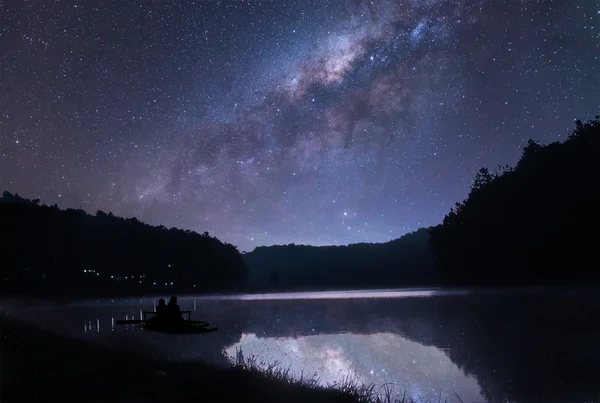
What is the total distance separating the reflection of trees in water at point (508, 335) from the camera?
16953mm

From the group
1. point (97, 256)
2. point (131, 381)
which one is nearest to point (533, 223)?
point (131, 381)

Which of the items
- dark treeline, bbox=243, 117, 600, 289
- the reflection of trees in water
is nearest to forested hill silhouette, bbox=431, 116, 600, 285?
dark treeline, bbox=243, 117, 600, 289

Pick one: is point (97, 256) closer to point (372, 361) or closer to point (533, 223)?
point (533, 223)

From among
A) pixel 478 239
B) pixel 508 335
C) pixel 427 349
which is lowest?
pixel 508 335

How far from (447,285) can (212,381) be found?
8669cm

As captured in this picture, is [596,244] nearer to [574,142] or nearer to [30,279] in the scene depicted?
[574,142]

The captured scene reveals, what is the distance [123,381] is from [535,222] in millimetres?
66034

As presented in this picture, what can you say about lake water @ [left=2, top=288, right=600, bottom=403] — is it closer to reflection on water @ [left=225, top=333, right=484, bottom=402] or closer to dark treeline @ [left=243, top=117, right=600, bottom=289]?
reflection on water @ [left=225, top=333, right=484, bottom=402]

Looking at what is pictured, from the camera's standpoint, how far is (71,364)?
13.0 m

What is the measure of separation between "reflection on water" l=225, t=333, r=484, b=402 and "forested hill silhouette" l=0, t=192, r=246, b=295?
237ft

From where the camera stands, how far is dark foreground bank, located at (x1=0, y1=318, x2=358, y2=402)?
9423 millimetres

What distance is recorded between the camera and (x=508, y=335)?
2861cm

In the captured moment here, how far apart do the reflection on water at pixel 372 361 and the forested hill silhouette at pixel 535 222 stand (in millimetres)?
42704

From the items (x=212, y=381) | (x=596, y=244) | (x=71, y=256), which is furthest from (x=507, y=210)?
(x=71, y=256)
